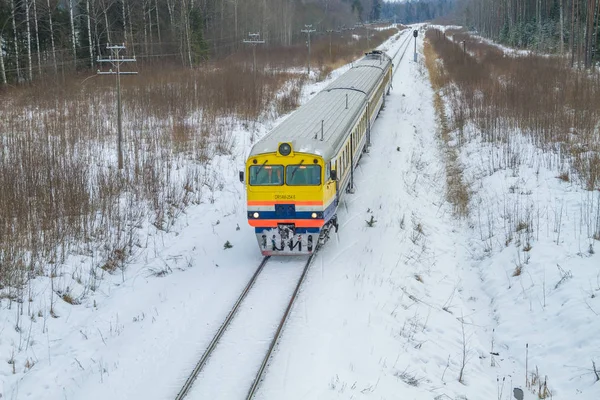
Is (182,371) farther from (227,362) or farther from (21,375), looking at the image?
(21,375)

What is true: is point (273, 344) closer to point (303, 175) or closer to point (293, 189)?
point (293, 189)

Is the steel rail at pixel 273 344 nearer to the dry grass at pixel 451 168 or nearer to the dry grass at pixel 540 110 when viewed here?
the dry grass at pixel 451 168

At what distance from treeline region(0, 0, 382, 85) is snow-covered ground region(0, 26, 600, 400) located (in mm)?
21459

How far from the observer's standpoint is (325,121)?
49.7 ft

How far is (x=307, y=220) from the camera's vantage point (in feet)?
40.0

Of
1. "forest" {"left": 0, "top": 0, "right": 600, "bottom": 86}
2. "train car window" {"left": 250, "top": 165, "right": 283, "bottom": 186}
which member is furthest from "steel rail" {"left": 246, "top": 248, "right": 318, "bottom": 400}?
"forest" {"left": 0, "top": 0, "right": 600, "bottom": 86}

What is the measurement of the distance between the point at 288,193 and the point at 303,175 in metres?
0.50

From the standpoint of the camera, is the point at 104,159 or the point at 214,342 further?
the point at 104,159

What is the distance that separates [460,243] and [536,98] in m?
12.6

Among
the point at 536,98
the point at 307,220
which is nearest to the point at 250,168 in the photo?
the point at 307,220

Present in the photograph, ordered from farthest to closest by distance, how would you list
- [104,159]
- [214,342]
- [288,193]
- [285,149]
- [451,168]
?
[451,168] → [104,159] → [288,193] → [285,149] → [214,342]

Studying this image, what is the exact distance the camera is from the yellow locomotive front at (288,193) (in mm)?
12070

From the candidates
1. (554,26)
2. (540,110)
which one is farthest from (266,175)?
(554,26)

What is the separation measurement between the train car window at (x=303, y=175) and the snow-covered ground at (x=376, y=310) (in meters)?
1.86
